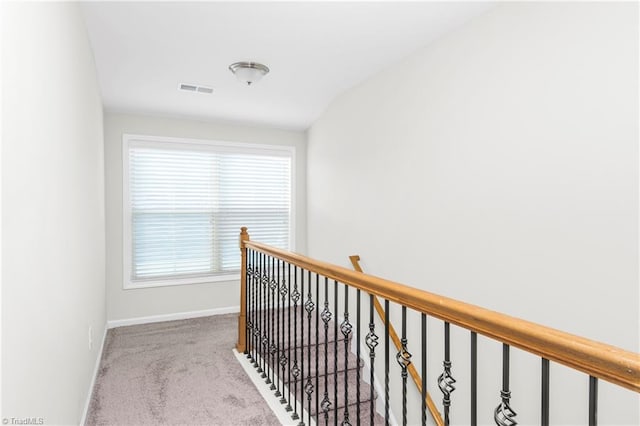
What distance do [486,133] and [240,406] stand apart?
7.18 ft

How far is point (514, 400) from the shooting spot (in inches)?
79.0

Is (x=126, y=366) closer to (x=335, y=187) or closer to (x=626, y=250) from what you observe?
(x=335, y=187)

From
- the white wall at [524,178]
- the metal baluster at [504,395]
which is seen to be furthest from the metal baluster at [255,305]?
the metal baluster at [504,395]

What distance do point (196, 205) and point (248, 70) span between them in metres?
1.98

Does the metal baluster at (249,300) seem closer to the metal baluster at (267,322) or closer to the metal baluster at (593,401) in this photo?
the metal baluster at (267,322)

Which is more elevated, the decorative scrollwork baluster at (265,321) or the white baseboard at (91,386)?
the decorative scrollwork baluster at (265,321)

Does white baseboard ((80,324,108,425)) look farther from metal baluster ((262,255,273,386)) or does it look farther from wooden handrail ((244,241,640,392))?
wooden handrail ((244,241,640,392))

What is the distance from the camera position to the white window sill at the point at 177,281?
401 cm

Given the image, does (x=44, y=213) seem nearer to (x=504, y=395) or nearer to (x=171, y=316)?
(x=504, y=395)

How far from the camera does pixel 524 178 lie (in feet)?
6.35

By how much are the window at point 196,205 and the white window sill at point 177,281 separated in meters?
0.01

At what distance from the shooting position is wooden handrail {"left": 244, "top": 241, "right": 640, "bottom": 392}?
66cm

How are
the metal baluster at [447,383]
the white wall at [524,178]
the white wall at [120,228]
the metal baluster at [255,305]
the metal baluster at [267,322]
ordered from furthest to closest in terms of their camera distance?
1. the white wall at [120,228]
2. the metal baluster at [255,305]
3. the metal baluster at [267,322]
4. the white wall at [524,178]
5. the metal baluster at [447,383]

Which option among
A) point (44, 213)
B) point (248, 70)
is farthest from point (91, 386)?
point (248, 70)
